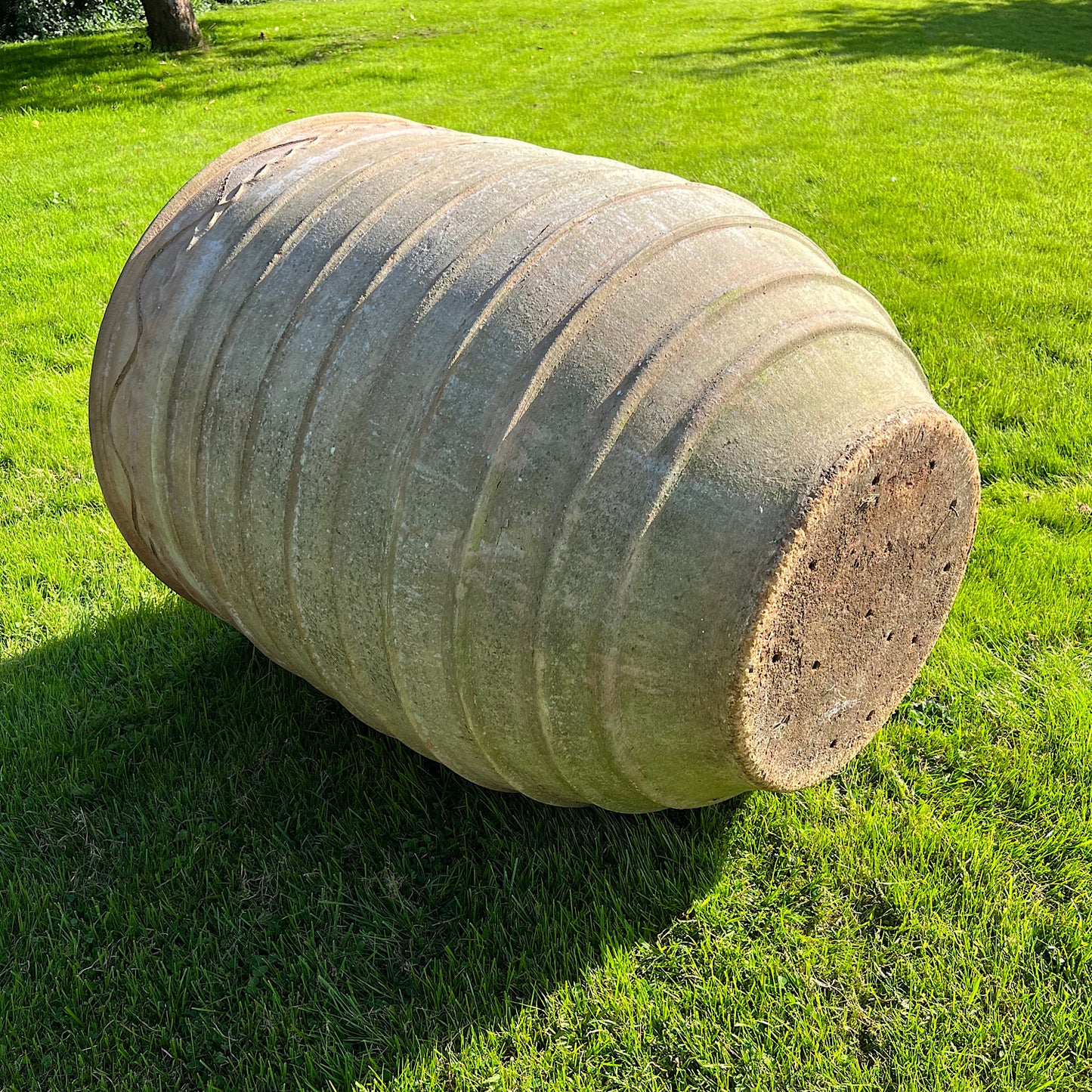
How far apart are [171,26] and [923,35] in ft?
35.1

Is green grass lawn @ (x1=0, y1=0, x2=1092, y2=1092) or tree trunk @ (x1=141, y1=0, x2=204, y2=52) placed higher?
tree trunk @ (x1=141, y1=0, x2=204, y2=52)

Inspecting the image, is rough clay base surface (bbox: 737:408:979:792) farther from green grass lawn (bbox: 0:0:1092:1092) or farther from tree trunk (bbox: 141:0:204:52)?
tree trunk (bbox: 141:0:204:52)

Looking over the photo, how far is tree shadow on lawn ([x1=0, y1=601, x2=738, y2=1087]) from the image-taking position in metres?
2.61

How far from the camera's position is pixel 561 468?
211 centimetres

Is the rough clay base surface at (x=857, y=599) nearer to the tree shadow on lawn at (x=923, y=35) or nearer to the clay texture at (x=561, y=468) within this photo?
the clay texture at (x=561, y=468)

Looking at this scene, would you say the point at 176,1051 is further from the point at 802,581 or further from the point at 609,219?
the point at 609,219

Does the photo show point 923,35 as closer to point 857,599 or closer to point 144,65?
point 144,65

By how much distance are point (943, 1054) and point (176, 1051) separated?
6.69ft

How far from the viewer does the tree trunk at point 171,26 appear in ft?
42.5

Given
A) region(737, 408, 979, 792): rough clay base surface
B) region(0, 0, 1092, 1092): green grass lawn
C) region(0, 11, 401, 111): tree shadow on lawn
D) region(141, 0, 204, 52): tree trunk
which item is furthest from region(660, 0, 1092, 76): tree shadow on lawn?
region(737, 408, 979, 792): rough clay base surface

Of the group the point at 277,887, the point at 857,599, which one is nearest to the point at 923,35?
the point at 857,599

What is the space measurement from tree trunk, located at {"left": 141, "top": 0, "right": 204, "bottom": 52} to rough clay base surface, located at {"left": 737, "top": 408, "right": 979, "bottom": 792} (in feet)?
46.0

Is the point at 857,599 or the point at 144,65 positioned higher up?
the point at 144,65

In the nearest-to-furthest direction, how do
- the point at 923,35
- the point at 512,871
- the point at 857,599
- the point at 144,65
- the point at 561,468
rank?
the point at 561,468 → the point at 857,599 → the point at 512,871 → the point at 144,65 → the point at 923,35
